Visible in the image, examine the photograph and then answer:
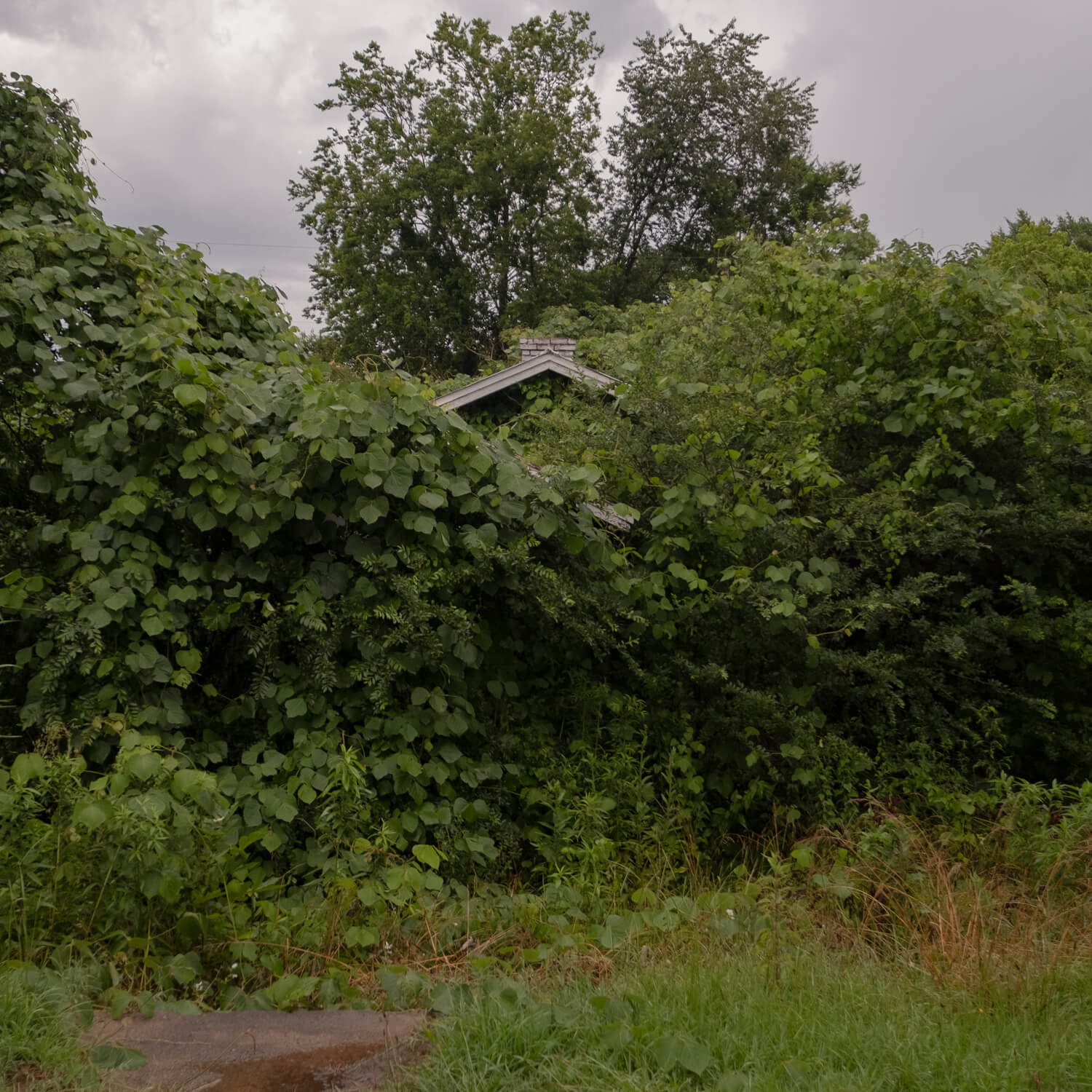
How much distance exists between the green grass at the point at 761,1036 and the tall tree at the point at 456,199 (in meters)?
27.0

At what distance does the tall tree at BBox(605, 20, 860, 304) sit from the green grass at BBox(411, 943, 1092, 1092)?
29206 mm

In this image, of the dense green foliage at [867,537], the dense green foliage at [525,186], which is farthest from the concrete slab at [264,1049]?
the dense green foliage at [525,186]

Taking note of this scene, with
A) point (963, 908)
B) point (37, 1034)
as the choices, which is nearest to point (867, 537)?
point (963, 908)

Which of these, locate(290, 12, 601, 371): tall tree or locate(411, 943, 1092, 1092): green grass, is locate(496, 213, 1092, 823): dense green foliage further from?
locate(290, 12, 601, 371): tall tree

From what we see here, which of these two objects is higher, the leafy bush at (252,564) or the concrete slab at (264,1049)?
the leafy bush at (252,564)

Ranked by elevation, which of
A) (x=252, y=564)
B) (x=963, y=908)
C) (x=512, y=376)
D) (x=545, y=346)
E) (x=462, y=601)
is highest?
(x=545, y=346)

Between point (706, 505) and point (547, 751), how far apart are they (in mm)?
1693

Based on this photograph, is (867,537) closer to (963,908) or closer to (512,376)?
(963,908)

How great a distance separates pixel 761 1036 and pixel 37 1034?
2.06 metres

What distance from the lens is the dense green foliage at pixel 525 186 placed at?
2909 cm

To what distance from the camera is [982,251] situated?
6.56 m

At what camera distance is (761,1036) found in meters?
2.48

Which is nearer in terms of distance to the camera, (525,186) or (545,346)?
(545,346)

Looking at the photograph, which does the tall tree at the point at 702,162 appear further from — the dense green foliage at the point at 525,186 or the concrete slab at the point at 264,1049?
the concrete slab at the point at 264,1049
